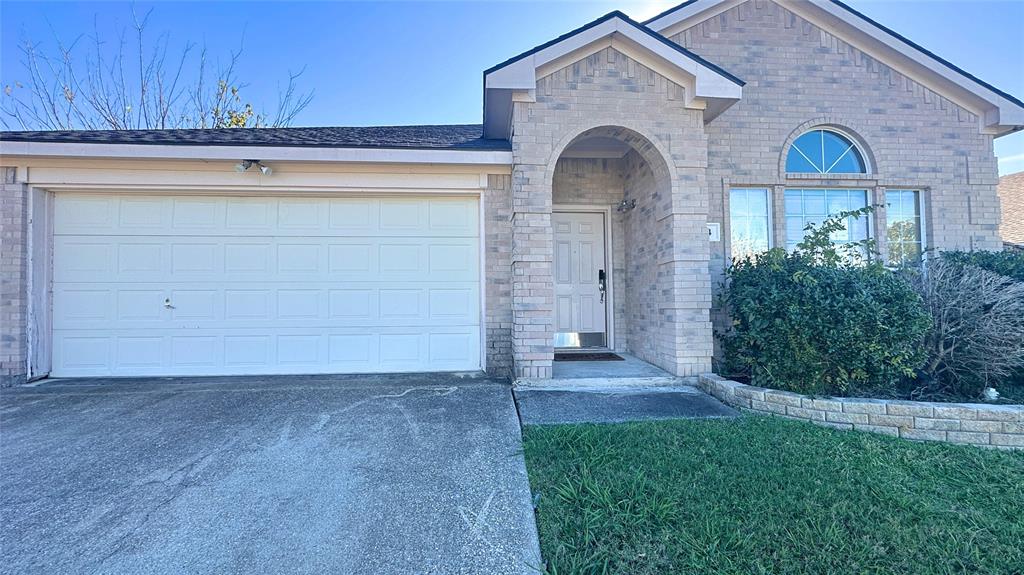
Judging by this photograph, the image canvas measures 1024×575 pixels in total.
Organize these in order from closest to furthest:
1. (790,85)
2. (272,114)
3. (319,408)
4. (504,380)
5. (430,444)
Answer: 1. (430,444)
2. (319,408)
3. (504,380)
4. (790,85)
5. (272,114)

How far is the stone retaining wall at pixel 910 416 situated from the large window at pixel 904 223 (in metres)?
3.53

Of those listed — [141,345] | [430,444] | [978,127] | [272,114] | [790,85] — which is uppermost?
[272,114]

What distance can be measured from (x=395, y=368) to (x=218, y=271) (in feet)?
8.91

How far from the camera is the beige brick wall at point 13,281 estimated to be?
5.12 metres

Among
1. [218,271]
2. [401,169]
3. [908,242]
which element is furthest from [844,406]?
[218,271]

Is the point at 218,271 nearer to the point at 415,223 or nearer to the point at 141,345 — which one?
the point at 141,345

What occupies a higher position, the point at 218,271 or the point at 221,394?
the point at 218,271

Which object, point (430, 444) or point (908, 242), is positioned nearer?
point (430, 444)

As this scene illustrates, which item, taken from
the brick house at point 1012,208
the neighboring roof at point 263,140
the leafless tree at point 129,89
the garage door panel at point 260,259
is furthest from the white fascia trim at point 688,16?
the leafless tree at point 129,89

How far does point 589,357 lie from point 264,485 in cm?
476

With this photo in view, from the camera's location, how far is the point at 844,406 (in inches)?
154

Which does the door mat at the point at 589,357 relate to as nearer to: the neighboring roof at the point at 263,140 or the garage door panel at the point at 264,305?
the garage door panel at the point at 264,305

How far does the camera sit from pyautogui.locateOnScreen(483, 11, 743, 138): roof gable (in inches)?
197

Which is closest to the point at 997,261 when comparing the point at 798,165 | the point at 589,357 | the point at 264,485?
the point at 798,165
